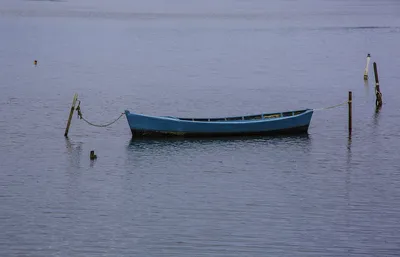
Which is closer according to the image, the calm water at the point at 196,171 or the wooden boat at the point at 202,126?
the calm water at the point at 196,171

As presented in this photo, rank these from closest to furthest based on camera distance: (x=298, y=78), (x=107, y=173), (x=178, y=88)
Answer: (x=107, y=173)
(x=178, y=88)
(x=298, y=78)

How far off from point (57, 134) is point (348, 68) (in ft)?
186

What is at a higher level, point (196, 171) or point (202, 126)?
point (202, 126)

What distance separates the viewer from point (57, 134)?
59.7m

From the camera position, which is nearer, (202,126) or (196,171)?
(196,171)

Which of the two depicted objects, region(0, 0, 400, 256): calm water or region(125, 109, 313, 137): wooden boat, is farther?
region(125, 109, 313, 137): wooden boat

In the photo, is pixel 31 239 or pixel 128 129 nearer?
pixel 31 239

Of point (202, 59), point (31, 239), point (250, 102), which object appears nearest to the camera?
point (31, 239)

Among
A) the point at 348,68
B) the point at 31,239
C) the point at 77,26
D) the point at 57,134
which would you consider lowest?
the point at 31,239

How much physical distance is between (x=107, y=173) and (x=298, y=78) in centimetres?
5178

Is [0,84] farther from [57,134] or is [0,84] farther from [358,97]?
[358,97]

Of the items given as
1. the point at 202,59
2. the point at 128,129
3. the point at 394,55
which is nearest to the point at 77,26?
the point at 202,59

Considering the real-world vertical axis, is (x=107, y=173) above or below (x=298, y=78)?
below

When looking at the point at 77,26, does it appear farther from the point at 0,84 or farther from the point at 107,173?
the point at 107,173
